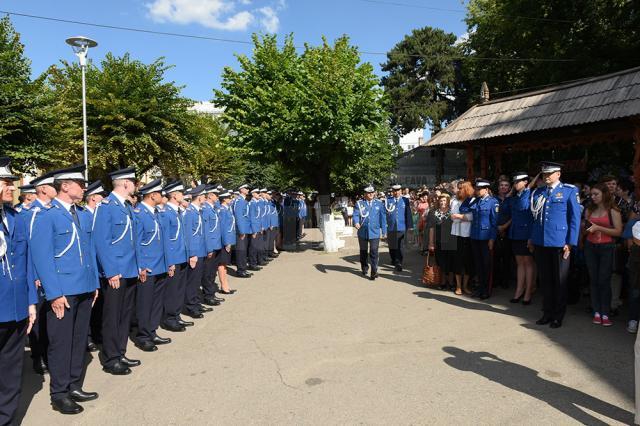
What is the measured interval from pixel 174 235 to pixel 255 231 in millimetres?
5453

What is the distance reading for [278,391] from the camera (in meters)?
4.33

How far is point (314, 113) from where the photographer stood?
13914 millimetres

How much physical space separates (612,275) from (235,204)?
7934 mm

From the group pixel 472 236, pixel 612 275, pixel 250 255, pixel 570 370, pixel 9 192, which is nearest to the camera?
pixel 9 192

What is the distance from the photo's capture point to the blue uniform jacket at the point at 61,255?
4.08 metres

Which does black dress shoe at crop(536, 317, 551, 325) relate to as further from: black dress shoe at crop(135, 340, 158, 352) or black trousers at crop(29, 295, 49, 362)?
black trousers at crop(29, 295, 49, 362)

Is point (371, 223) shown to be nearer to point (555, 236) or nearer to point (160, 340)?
point (555, 236)

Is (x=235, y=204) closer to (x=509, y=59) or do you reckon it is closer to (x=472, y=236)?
(x=472, y=236)

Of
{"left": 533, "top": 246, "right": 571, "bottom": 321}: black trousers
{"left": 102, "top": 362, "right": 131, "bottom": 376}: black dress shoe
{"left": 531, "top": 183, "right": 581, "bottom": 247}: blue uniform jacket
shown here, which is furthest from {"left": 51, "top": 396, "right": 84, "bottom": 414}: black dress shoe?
{"left": 531, "top": 183, "right": 581, "bottom": 247}: blue uniform jacket

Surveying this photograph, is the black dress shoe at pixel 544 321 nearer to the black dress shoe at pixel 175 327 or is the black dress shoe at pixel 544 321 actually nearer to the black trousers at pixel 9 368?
the black dress shoe at pixel 175 327

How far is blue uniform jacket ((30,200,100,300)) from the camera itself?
13.4ft

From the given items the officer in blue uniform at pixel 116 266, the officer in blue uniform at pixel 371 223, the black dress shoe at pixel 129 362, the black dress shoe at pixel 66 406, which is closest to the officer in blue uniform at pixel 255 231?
the officer in blue uniform at pixel 371 223

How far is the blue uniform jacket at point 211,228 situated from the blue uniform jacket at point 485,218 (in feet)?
15.4

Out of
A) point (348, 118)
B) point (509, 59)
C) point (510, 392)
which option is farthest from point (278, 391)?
point (509, 59)
